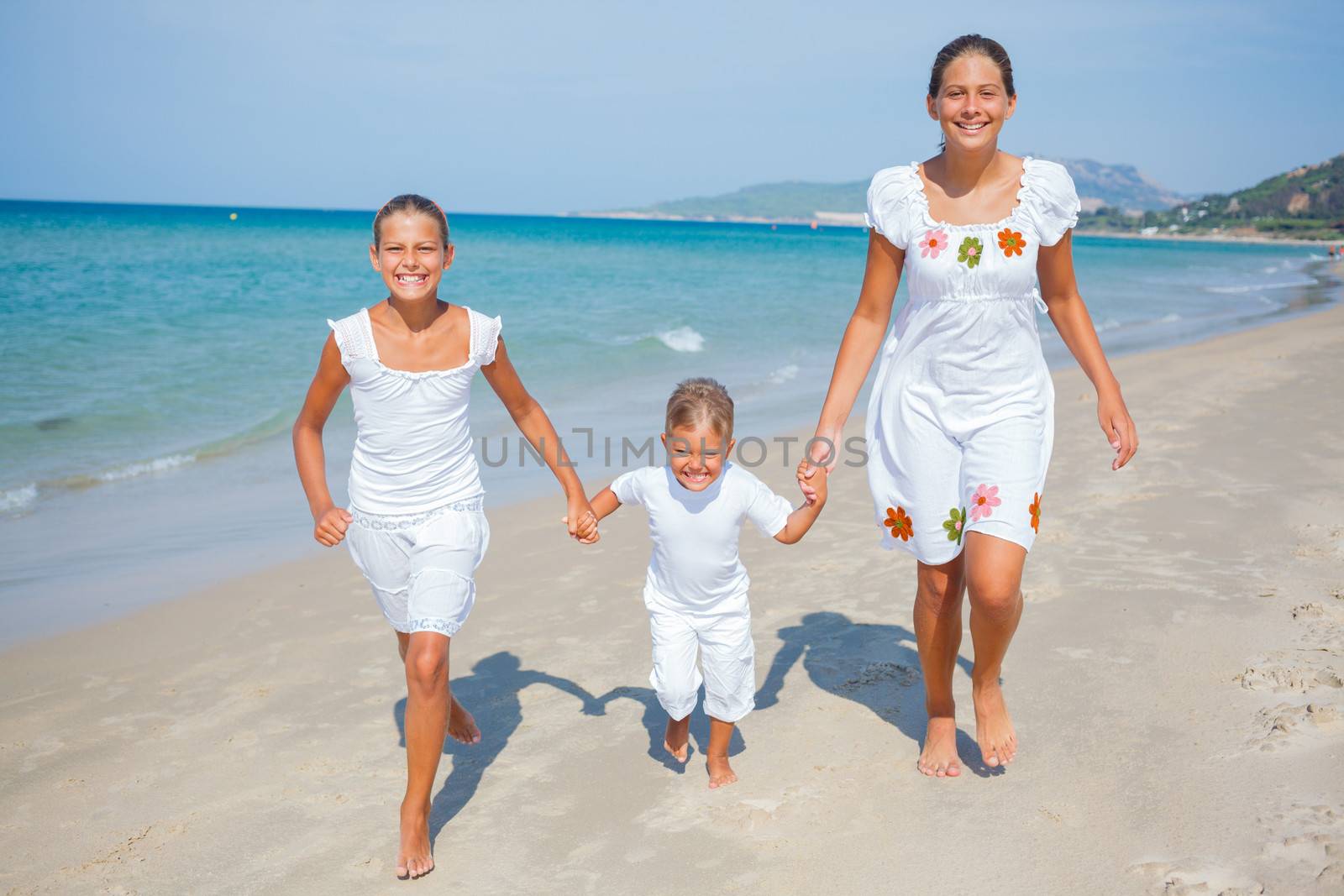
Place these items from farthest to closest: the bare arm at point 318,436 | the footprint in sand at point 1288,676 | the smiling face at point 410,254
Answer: the footprint in sand at point 1288,676 → the smiling face at point 410,254 → the bare arm at point 318,436

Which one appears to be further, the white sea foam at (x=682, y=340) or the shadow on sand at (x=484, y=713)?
the white sea foam at (x=682, y=340)

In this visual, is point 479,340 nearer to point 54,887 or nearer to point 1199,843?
point 54,887

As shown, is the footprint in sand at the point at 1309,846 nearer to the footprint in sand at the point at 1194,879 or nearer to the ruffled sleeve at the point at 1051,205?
the footprint in sand at the point at 1194,879

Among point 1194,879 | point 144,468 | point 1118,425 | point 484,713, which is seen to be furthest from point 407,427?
point 144,468

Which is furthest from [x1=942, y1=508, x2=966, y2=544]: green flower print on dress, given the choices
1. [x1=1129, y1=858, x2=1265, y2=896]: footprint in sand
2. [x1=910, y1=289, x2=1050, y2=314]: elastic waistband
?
[x1=1129, y1=858, x2=1265, y2=896]: footprint in sand

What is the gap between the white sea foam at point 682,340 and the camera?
1608cm

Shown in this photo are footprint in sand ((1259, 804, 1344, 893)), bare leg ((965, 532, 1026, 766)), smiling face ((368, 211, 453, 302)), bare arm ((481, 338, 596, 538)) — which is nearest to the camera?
footprint in sand ((1259, 804, 1344, 893))

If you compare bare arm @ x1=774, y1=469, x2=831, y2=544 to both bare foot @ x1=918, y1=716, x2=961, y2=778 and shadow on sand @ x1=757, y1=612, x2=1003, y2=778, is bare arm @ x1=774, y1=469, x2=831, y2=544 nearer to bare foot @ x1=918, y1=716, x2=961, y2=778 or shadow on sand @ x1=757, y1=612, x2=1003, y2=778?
bare foot @ x1=918, y1=716, x2=961, y2=778

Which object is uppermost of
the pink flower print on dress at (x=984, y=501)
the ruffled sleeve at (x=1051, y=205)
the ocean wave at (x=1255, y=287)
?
the ruffled sleeve at (x=1051, y=205)

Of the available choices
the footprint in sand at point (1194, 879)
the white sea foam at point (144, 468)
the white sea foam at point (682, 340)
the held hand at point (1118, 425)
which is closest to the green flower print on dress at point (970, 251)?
the held hand at point (1118, 425)

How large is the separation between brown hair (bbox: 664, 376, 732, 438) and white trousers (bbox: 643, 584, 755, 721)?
590 millimetres

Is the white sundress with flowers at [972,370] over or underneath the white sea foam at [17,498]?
over

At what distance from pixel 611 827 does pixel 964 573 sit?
137cm

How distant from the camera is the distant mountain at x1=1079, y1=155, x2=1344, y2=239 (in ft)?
300
